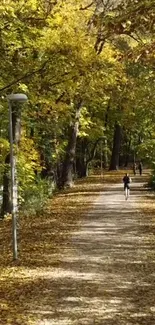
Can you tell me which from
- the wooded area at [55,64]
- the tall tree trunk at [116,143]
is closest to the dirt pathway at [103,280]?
the wooded area at [55,64]

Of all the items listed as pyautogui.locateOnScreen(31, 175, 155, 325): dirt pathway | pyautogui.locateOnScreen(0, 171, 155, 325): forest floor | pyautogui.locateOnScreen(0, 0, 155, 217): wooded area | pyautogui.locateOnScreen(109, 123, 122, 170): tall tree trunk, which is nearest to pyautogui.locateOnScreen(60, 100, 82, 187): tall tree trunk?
pyautogui.locateOnScreen(0, 0, 155, 217): wooded area

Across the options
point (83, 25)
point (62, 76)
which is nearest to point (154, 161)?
point (83, 25)

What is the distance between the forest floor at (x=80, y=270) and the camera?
8.97m

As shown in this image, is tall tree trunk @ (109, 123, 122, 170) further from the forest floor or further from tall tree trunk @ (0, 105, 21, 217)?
tall tree trunk @ (0, 105, 21, 217)

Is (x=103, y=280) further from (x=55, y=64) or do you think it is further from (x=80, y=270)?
(x=55, y=64)

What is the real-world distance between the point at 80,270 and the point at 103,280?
979 millimetres

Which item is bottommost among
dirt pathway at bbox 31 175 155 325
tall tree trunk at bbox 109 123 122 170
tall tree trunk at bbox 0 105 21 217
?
dirt pathway at bbox 31 175 155 325

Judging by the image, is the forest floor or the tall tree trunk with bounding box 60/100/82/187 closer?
the forest floor

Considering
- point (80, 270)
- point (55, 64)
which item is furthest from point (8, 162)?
point (80, 270)

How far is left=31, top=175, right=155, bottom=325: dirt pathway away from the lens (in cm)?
885

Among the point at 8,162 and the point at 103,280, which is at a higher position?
the point at 8,162

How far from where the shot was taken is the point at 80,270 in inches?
472

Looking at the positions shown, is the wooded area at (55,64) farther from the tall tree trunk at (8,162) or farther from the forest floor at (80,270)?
the forest floor at (80,270)

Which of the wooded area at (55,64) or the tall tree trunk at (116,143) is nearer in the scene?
the wooded area at (55,64)
